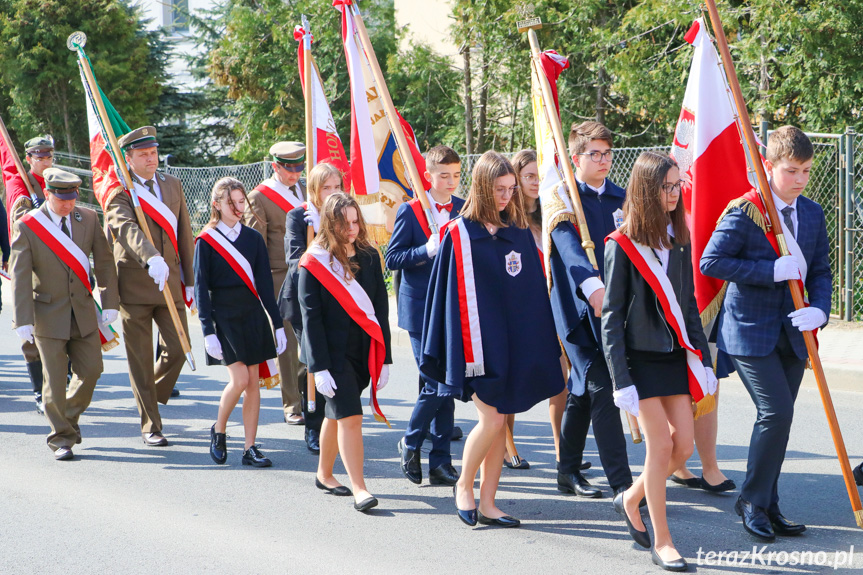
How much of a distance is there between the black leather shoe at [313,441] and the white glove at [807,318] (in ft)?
10.3

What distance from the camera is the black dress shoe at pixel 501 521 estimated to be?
15.8 feet

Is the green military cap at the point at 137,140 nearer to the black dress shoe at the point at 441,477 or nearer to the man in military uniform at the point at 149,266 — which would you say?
the man in military uniform at the point at 149,266

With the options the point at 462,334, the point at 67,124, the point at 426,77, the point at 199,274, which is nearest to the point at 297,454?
the point at 199,274

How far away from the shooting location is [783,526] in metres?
4.50

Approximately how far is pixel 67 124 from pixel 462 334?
1753cm

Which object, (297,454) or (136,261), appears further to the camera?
(136,261)

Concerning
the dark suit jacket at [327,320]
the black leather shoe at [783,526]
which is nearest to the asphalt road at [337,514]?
the black leather shoe at [783,526]

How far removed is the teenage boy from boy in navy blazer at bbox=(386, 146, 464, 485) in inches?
27.6

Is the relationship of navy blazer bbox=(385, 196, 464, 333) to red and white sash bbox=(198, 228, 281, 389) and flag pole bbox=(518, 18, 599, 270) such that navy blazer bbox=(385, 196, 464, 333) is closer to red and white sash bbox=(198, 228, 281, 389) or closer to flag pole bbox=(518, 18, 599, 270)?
flag pole bbox=(518, 18, 599, 270)

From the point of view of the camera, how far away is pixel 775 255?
450 cm

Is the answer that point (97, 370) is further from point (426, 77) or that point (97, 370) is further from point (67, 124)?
point (67, 124)

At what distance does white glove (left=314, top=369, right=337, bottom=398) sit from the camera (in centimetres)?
501

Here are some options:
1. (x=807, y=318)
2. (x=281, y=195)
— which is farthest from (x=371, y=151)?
(x=807, y=318)

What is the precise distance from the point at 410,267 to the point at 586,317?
1.17m
